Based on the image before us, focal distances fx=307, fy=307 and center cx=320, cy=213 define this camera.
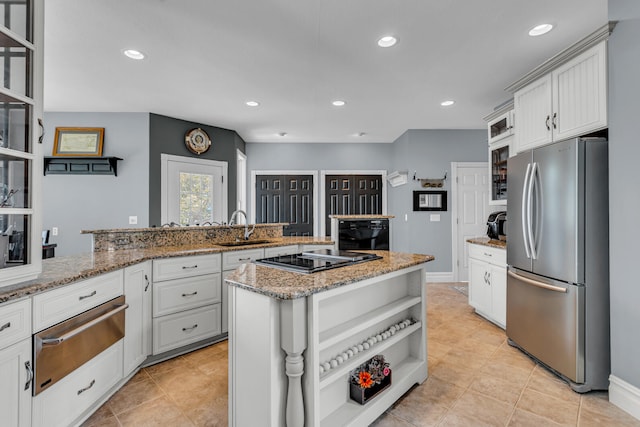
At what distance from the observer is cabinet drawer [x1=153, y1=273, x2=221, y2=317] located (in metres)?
2.45

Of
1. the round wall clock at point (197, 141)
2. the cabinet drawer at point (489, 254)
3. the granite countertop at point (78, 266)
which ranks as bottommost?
the cabinet drawer at point (489, 254)

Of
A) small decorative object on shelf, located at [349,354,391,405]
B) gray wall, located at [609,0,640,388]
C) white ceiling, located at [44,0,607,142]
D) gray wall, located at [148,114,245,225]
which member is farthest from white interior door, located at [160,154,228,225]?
gray wall, located at [609,0,640,388]

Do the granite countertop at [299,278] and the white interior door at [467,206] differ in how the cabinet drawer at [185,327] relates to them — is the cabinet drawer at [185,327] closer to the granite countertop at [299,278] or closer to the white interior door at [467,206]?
the granite countertop at [299,278]

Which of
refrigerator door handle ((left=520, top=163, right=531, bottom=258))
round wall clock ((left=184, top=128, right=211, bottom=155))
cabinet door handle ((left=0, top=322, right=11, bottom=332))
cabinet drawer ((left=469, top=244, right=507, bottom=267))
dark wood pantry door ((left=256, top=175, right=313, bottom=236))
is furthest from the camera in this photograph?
dark wood pantry door ((left=256, top=175, right=313, bottom=236))

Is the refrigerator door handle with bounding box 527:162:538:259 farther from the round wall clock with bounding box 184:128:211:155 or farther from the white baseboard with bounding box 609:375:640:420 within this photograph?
the round wall clock with bounding box 184:128:211:155

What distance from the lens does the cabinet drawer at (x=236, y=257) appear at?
2834 mm

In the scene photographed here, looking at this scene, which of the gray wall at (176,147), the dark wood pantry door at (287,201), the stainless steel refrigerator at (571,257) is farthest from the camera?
the dark wood pantry door at (287,201)

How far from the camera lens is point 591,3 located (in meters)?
2.02

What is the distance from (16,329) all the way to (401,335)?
1970 mm

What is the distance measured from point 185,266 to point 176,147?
8.51 ft

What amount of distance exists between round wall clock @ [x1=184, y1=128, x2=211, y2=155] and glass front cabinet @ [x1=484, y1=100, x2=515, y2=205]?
13.1 feet

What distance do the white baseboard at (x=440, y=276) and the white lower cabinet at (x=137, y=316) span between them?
4165mm

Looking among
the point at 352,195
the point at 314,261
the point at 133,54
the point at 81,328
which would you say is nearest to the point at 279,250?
the point at 314,261

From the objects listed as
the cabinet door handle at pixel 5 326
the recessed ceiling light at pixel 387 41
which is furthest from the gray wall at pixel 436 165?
the cabinet door handle at pixel 5 326
